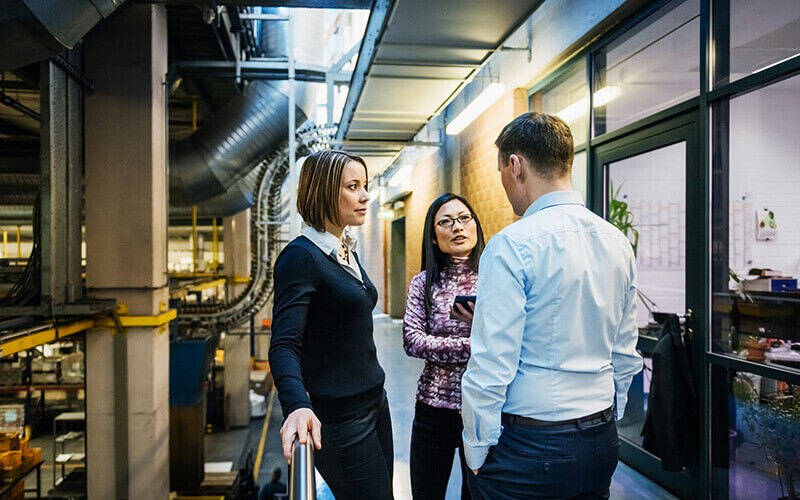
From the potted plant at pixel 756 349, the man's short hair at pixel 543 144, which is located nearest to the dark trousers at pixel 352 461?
the man's short hair at pixel 543 144

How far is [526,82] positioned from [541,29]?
1.62ft

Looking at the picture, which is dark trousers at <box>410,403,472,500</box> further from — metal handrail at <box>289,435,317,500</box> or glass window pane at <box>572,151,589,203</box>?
glass window pane at <box>572,151,589,203</box>

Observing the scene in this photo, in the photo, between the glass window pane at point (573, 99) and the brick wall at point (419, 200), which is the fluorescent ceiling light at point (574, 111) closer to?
the glass window pane at point (573, 99)

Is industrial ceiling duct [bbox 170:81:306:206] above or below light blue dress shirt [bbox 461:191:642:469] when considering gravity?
above

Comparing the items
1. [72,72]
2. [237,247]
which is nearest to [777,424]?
[72,72]

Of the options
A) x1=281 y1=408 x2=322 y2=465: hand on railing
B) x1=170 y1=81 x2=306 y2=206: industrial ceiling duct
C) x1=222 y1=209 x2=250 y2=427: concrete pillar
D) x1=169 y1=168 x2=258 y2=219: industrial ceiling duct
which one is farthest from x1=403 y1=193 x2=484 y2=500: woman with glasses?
x1=222 y1=209 x2=250 y2=427: concrete pillar

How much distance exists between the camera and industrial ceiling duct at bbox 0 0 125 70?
7.11ft

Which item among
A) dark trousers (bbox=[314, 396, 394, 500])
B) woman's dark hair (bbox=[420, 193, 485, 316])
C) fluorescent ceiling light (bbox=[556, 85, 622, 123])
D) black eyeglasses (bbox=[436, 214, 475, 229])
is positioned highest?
fluorescent ceiling light (bbox=[556, 85, 622, 123])

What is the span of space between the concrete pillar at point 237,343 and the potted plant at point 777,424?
9410 mm

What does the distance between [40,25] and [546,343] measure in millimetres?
2461

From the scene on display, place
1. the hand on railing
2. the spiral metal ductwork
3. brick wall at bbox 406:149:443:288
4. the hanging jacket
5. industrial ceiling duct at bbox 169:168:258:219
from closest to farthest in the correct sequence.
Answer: the hand on railing → the hanging jacket → the spiral metal ductwork → brick wall at bbox 406:149:443:288 → industrial ceiling duct at bbox 169:168:258:219

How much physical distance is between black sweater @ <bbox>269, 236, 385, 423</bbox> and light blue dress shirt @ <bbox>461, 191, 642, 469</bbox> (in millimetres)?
342

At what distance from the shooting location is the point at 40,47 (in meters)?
2.42

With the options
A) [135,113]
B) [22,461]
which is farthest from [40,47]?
[22,461]
